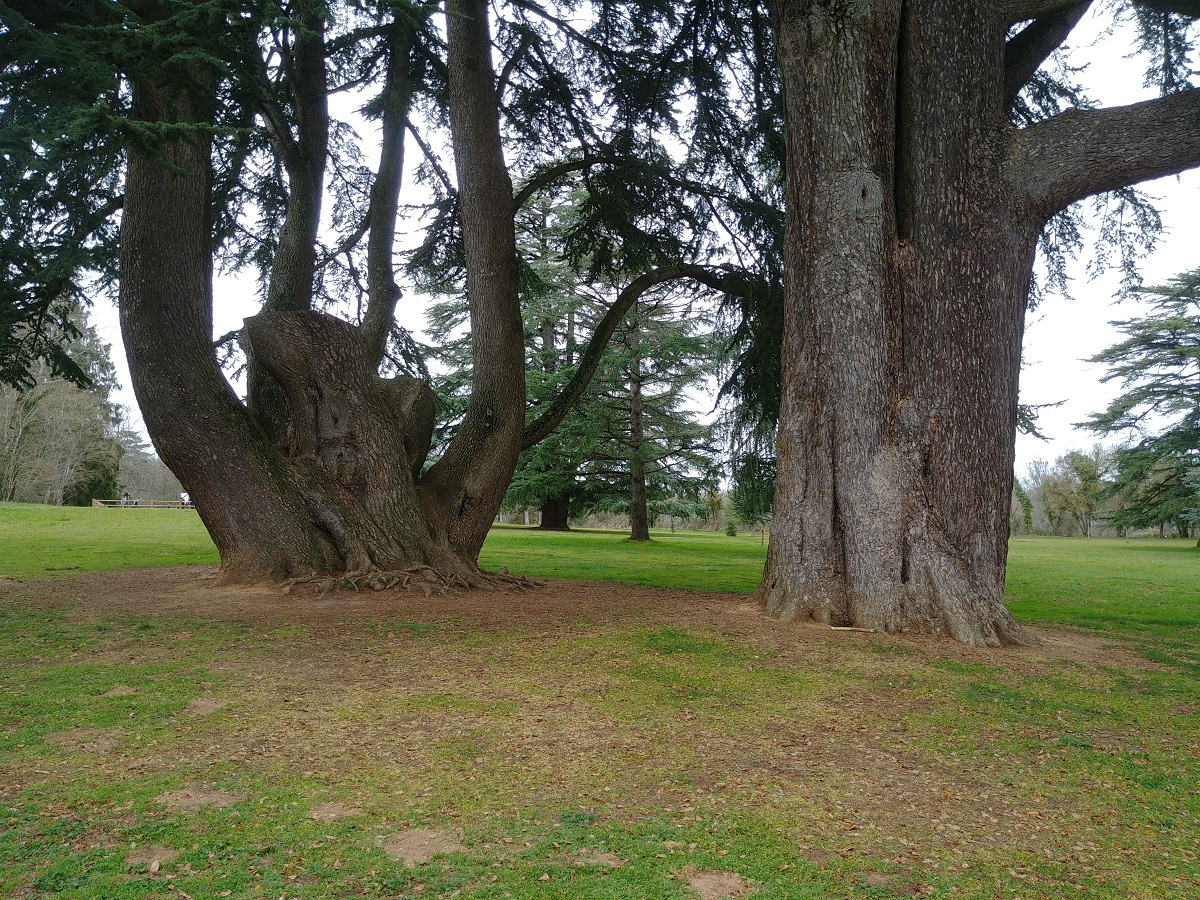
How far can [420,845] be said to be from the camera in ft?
7.95

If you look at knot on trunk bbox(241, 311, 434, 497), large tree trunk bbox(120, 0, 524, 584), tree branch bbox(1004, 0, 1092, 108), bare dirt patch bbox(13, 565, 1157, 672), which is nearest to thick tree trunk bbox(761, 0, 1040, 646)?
bare dirt patch bbox(13, 565, 1157, 672)

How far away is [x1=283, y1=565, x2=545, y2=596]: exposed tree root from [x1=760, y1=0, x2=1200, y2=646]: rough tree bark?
3236 millimetres

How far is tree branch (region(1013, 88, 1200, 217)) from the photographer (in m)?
5.47

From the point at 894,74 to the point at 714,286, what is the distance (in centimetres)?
365

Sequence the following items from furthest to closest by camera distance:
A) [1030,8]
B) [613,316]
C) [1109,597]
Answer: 1. [1109,597]
2. [613,316]
3. [1030,8]

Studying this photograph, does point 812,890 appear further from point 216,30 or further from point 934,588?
point 216,30

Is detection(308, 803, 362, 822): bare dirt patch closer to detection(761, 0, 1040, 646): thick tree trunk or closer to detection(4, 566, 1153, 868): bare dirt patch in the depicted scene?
detection(4, 566, 1153, 868): bare dirt patch

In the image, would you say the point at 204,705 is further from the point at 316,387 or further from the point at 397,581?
the point at 316,387

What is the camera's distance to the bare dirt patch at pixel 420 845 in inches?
92.3

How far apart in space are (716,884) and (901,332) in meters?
4.62

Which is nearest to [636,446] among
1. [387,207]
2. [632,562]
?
[632,562]

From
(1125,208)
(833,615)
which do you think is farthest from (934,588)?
(1125,208)

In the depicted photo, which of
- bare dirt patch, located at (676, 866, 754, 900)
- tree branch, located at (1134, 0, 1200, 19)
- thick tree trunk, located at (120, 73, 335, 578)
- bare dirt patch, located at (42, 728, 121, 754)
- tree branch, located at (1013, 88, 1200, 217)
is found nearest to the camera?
bare dirt patch, located at (676, 866, 754, 900)

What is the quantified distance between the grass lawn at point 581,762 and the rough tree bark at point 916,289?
615 mm
